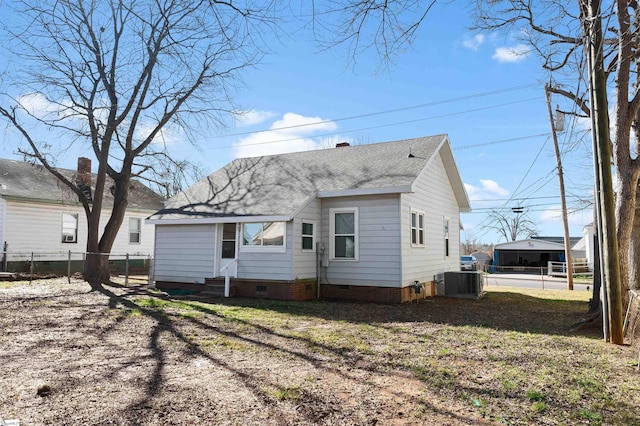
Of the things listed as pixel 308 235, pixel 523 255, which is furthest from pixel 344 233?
pixel 523 255

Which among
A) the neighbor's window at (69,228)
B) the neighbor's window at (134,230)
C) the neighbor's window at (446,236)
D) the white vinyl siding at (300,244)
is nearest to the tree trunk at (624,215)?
the white vinyl siding at (300,244)

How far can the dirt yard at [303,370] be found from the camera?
4.02 metres

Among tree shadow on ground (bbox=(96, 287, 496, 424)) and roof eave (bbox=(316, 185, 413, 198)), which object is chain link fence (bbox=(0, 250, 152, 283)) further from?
tree shadow on ground (bbox=(96, 287, 496, 424))

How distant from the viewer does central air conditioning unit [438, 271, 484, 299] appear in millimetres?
14688

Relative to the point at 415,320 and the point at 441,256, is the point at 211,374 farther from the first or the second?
the point at 441,256

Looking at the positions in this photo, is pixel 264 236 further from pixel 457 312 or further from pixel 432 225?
pixel 432 225

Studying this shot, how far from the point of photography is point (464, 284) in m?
14.9

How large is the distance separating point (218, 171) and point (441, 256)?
948cm

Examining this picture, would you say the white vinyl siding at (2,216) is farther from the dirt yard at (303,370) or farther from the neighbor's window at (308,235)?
the neighbor's window at (308,235)

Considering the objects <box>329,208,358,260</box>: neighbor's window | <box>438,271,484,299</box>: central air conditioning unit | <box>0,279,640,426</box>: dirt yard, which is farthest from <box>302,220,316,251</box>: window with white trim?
<box>438,271,484,299</box>: central air conditioning unit

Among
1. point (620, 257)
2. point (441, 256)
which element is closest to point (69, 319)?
point (620, 257)

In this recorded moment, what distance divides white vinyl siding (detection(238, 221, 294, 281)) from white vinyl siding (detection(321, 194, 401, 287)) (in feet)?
4.99

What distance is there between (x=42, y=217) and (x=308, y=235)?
1410 cm

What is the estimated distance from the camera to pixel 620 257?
321 inches
